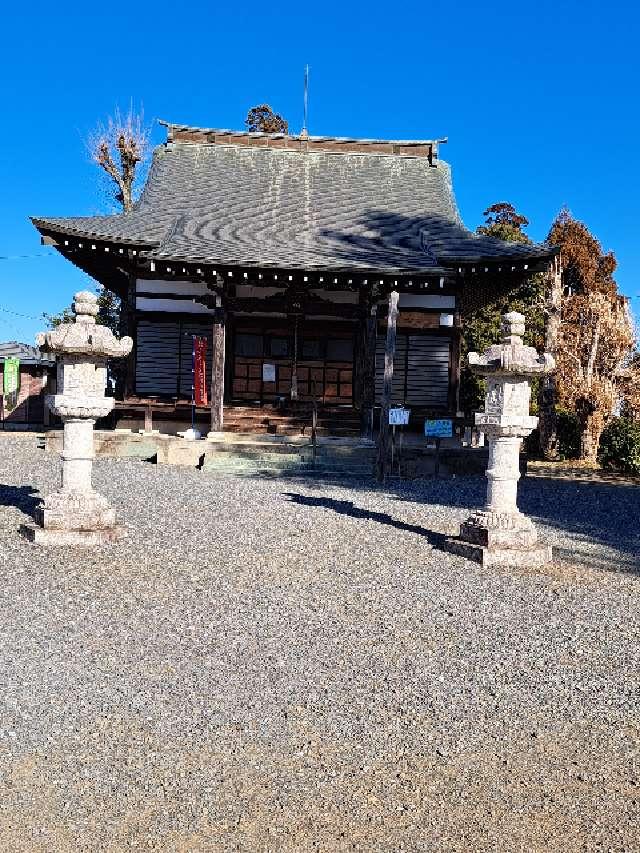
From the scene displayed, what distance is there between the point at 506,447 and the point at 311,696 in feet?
13.5

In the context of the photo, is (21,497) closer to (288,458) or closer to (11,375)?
(288,458)

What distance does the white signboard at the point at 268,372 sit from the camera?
1606 cm

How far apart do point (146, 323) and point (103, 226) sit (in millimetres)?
2418

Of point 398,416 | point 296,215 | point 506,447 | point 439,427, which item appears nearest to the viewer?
point 506,447

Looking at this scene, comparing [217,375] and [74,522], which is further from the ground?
[217,375]

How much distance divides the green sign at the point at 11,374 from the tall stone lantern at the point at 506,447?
17.1 m

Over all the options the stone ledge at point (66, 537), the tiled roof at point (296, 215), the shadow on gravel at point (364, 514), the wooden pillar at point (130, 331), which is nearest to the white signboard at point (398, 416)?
the shadow on gravel at point (364, 514)

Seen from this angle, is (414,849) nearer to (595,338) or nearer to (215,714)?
(215,714)

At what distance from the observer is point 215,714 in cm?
369

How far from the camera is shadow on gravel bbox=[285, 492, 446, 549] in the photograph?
7.95 meters

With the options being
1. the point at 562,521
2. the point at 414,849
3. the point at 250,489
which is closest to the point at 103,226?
the point at 250,489

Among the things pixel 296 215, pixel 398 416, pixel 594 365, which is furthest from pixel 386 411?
pixel 594 365

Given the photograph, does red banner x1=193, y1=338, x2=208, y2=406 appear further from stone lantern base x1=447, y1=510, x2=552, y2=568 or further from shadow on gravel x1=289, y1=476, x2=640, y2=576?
stone lantern base x1=447, y1=510, x2=552, y2=568

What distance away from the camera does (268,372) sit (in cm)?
1606
